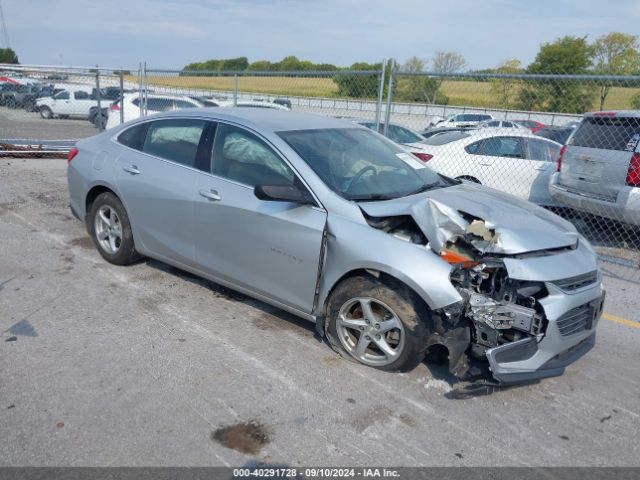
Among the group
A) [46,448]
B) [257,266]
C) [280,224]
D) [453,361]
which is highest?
[280,224]

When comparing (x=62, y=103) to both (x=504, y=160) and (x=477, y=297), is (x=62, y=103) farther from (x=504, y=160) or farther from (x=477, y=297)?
(x=477, y=297)

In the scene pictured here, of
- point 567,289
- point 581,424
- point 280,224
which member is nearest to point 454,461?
point 581,424

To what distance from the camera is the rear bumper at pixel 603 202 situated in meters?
6.30

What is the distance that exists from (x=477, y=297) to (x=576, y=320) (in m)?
0.69

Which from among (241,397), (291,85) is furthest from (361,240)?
(291,85)

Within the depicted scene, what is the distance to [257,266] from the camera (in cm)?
400

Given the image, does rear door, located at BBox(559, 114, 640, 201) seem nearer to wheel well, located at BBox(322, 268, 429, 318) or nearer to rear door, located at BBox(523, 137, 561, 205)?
rear door, located at BBox(523, 137, 561, 205)

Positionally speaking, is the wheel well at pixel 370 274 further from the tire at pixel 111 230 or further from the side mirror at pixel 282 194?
the tire at pixel 111 230

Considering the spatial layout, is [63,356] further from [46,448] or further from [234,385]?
[234,385]

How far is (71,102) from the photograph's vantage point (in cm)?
2477

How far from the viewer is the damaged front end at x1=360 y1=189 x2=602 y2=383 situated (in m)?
3.19

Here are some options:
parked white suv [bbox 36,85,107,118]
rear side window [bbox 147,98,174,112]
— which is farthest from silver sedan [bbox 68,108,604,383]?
parked white suv [bbox 36,85,107,118]

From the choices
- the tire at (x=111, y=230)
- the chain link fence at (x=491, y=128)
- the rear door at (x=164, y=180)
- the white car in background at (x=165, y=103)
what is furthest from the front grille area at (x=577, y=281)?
the white car in background at (x=165, y=103)

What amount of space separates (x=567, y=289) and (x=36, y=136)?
15.2m
